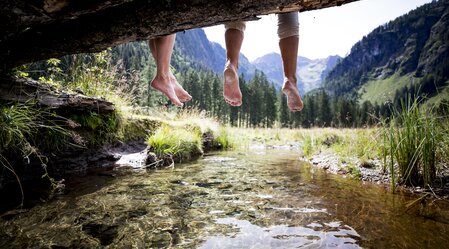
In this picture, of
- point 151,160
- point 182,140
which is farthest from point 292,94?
point 182,140

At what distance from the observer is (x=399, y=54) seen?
168625mm

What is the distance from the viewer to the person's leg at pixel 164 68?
217 centimetres

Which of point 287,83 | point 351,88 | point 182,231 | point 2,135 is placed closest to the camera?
point 182,231

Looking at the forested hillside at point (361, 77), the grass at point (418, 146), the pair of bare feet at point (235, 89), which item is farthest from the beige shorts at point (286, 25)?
the forested hillside at point (361, 77)

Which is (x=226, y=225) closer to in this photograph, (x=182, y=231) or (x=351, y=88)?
(x=182, y=231)

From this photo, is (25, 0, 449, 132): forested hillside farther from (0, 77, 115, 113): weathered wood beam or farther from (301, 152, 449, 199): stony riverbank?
(301, 152, 449, 199): stony riverbank

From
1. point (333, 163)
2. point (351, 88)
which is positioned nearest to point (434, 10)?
point (351, 88)

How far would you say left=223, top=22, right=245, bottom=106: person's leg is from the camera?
2223 mm

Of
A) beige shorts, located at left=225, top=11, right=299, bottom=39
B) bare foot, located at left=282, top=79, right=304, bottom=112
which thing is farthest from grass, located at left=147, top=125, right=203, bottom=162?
beige shorts, located at left=225, top=11, right=299, bottom=39

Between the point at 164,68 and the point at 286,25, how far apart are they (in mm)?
1053

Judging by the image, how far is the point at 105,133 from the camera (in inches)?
188

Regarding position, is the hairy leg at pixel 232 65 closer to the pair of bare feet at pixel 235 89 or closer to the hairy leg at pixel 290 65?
the pair of bare feet at pixel 235 89

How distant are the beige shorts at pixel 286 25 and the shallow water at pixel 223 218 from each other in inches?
54.8

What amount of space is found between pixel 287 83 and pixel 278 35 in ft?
1.37
